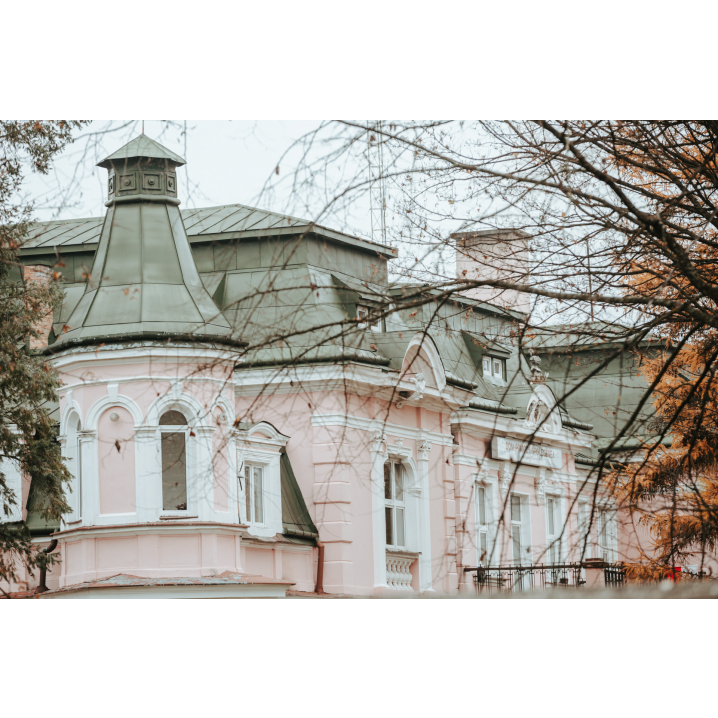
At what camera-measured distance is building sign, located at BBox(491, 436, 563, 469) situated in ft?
70.3

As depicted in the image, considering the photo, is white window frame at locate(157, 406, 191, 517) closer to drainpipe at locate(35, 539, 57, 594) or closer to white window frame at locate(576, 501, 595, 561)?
drainpipe at locate(35, 539, 57, 594)

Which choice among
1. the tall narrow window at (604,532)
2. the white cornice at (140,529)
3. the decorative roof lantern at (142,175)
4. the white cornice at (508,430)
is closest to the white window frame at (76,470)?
the white cornice at (140,529)

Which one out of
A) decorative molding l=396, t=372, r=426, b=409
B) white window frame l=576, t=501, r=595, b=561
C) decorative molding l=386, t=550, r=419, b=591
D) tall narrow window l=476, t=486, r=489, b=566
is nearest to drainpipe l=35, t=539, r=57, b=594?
decorative molding l=386, t=550, r=419, b=591

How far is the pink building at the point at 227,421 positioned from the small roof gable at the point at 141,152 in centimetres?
3

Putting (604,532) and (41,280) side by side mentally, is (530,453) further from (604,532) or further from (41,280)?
(604,532)

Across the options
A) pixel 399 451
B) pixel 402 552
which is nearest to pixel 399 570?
pixel 402 552

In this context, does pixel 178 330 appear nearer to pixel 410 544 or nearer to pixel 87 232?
pixel 87 232

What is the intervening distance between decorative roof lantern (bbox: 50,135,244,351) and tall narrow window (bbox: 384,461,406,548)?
4.57 m

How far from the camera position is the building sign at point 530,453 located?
2144 centimetres

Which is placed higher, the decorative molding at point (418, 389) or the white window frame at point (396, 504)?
the decorative molding at point (418, 389)

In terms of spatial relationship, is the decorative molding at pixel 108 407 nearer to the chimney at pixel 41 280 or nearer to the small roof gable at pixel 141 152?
the chimney at pixel 41 280

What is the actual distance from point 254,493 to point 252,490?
107 millimetres

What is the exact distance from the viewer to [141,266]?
1524 cm

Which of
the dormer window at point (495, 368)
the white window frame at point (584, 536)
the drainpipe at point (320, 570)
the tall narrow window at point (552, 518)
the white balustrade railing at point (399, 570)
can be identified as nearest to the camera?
the white window frame at point (584, 536)
